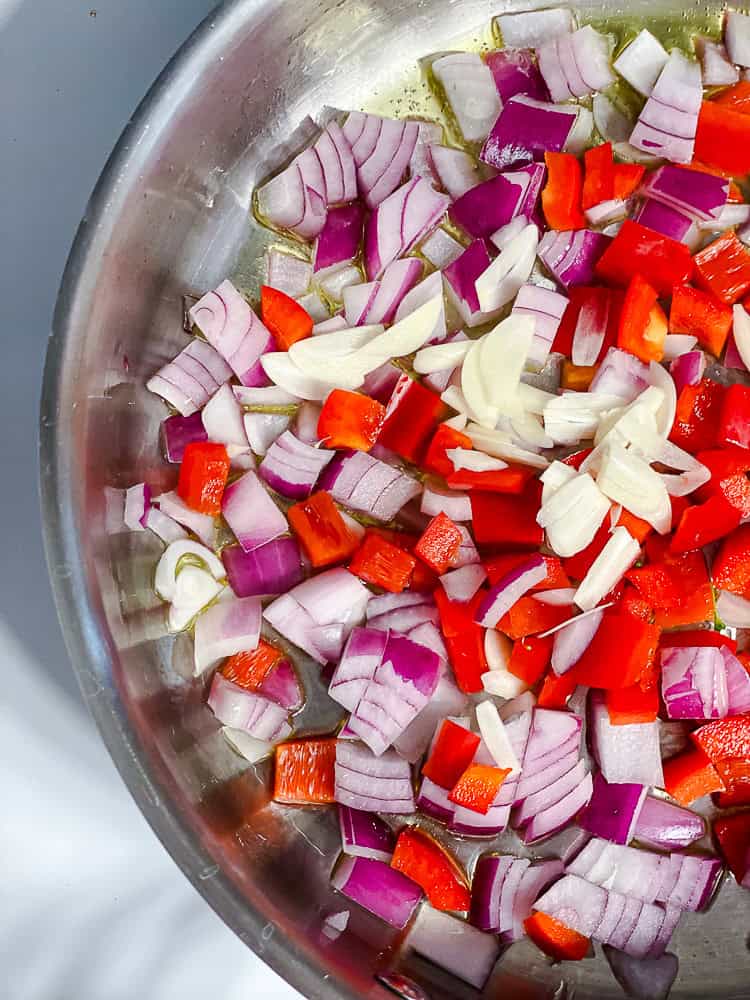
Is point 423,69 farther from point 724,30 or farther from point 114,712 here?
point 114,712

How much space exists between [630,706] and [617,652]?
0.08 meters

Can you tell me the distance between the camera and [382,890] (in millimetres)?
1188

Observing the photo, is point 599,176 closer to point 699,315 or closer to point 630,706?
point 699,315

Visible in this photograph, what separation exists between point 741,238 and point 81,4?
0.96 meters

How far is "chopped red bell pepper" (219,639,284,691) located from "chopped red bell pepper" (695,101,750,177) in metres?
0.92

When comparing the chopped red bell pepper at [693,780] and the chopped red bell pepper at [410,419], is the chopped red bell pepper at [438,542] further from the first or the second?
the chopped red bell pepper at [693,780]

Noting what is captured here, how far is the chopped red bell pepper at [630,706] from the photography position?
119 cm

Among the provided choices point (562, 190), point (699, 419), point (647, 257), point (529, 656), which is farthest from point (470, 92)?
point (529, 656)

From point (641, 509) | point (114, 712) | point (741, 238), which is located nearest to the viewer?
point (114, 712)

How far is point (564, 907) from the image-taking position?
1187 mm

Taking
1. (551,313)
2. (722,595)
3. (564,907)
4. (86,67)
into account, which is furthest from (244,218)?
(564,907)

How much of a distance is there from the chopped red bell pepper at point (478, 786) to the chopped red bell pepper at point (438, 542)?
26 cm

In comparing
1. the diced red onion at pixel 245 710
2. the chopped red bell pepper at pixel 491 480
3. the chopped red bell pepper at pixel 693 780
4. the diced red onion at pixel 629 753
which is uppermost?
the chopped red bell pepper at pixel 491 480

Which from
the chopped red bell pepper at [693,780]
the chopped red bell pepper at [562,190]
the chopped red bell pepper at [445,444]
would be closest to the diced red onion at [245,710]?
the chopped red bell pepper at [445,444]
